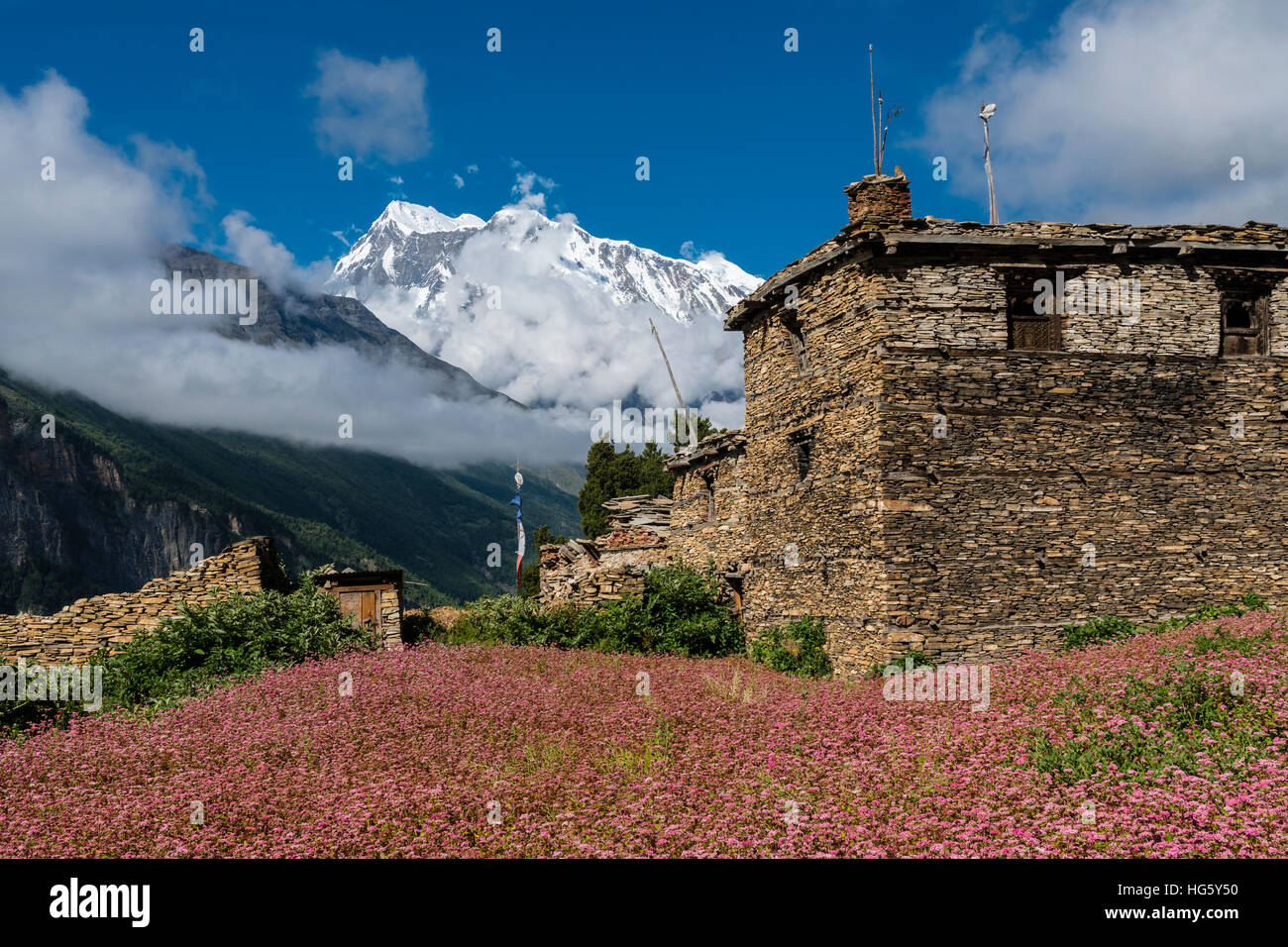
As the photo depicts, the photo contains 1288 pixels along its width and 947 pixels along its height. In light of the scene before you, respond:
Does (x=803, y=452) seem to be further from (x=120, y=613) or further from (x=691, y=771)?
(x=120, y=613)

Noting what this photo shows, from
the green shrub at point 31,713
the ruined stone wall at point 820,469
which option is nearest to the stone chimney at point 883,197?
the ruined stone wall at point 820,469

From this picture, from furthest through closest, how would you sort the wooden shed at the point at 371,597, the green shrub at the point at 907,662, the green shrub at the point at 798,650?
the wooden shed at the point at 371,597 → the green shrub at the point at 798,650 → the green shrub at the point at 907,662

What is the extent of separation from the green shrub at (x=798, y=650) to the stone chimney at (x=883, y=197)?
9.35 m

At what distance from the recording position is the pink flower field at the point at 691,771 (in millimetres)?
6922

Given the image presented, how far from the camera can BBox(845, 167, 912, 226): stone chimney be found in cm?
1745

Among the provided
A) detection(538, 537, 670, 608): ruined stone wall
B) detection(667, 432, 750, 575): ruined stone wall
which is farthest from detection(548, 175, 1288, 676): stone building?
detection(538, 537, 670, 608): ruined stone wall

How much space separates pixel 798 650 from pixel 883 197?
1051 cm

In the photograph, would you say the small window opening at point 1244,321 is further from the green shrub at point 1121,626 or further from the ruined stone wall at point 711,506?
the ruined stone wall at point 711,506

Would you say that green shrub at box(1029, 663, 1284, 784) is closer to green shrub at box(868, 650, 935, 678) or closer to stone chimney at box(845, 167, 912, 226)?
green shrub at box(868, 650, 935, 678)

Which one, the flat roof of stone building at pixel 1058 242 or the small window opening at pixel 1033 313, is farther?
the small window opening at pixel 1033 313

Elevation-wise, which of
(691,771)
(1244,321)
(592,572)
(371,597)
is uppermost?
(1244,321)

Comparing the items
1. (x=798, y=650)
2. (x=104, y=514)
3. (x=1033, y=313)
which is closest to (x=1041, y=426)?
(x=1033, y=313)

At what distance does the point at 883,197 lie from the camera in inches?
688

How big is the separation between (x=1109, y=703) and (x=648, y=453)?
4166 centimetres
